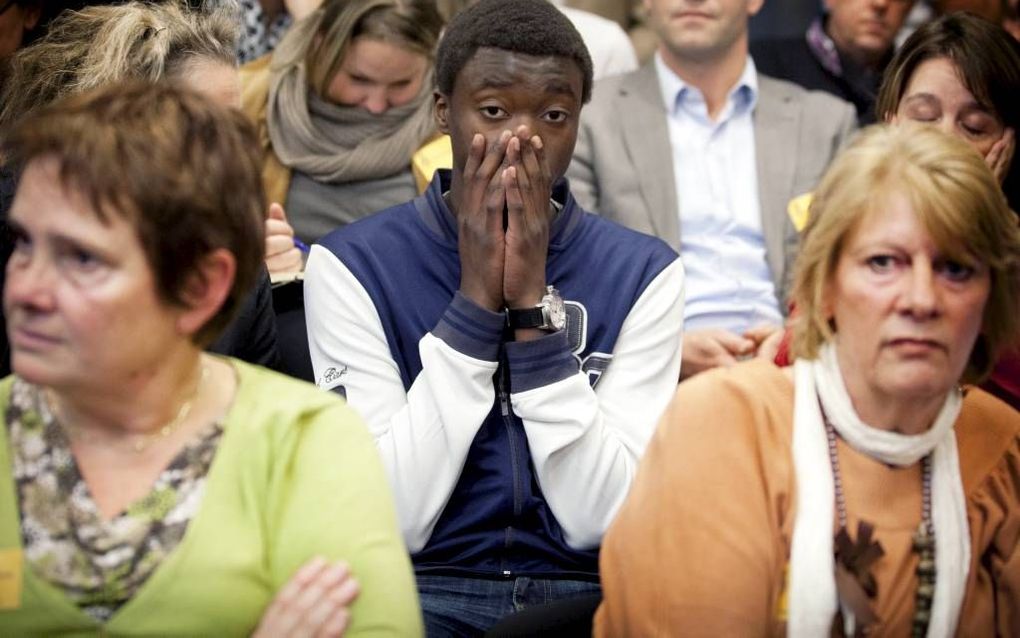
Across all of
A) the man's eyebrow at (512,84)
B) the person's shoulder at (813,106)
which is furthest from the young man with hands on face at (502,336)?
the person's shoulder at (813,106)

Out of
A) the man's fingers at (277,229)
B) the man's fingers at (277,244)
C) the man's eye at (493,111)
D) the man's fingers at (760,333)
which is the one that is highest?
the man's eye at (493,111)

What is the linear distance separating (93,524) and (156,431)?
0.13 m

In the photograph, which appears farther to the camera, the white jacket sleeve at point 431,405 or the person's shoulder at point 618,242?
the person's shoulder at point 618,242

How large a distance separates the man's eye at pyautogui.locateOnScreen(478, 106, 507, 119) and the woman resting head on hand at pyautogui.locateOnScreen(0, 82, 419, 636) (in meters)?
0.68

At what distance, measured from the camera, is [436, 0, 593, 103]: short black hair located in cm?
231

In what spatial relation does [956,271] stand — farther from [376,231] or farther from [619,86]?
[619,86]

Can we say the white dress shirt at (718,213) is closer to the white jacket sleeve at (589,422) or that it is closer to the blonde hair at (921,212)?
the white jacket sleeve at (589,422)

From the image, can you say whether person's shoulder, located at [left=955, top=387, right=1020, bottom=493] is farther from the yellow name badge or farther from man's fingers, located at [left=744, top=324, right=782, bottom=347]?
the yellow name badge

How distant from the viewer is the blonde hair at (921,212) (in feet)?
5.69

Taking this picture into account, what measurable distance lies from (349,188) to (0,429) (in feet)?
5.27

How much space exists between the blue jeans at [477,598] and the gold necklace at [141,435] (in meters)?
0.57

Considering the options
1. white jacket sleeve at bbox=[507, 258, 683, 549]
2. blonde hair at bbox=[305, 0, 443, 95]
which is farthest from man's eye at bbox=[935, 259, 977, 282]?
blonde hair at bbox=[305, 0, 443, 95]

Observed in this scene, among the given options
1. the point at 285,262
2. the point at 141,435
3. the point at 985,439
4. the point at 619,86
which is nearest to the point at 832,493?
the point at 985,439

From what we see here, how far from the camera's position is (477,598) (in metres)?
2.14
